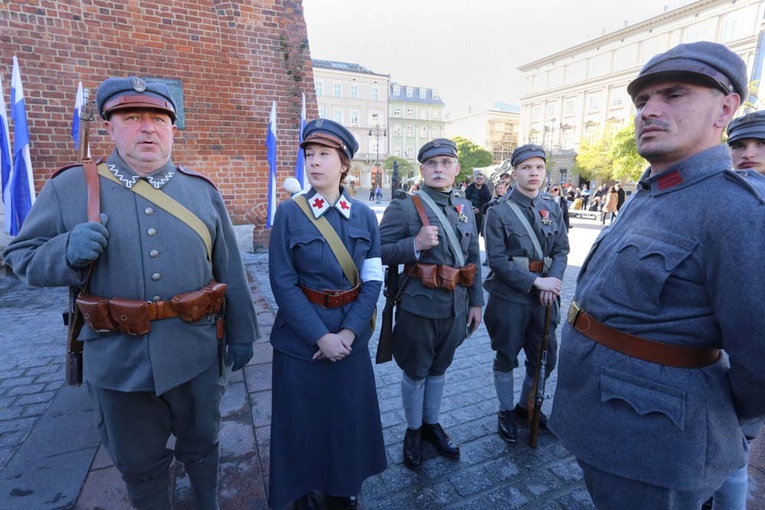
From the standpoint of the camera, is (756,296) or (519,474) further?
(519,474)

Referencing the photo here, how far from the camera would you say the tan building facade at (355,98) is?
55.3 metres

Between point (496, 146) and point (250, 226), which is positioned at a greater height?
point (496, 146)

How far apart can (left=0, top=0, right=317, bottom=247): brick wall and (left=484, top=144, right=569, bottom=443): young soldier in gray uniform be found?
5.92 m

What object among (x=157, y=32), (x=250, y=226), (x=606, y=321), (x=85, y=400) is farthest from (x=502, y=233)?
(x=157, y=32)

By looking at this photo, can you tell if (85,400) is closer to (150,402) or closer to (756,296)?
(150,402)

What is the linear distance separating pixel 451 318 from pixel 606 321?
3.88 ft

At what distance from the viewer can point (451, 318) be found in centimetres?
255

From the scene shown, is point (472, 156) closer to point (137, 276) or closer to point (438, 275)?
point (438, 275)

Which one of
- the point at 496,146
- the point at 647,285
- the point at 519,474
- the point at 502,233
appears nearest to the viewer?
the point at 647,285

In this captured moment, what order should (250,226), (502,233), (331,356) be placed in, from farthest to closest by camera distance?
(250,226)
(502,233)
(331,356)

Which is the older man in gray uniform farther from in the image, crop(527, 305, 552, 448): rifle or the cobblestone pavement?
crop(527, 305, 552, 448): rifle

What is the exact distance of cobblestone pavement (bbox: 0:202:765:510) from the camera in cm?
219

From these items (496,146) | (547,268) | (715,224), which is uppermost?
(496,146)

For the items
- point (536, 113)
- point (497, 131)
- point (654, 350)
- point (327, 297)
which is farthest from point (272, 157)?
point (497, 131)
